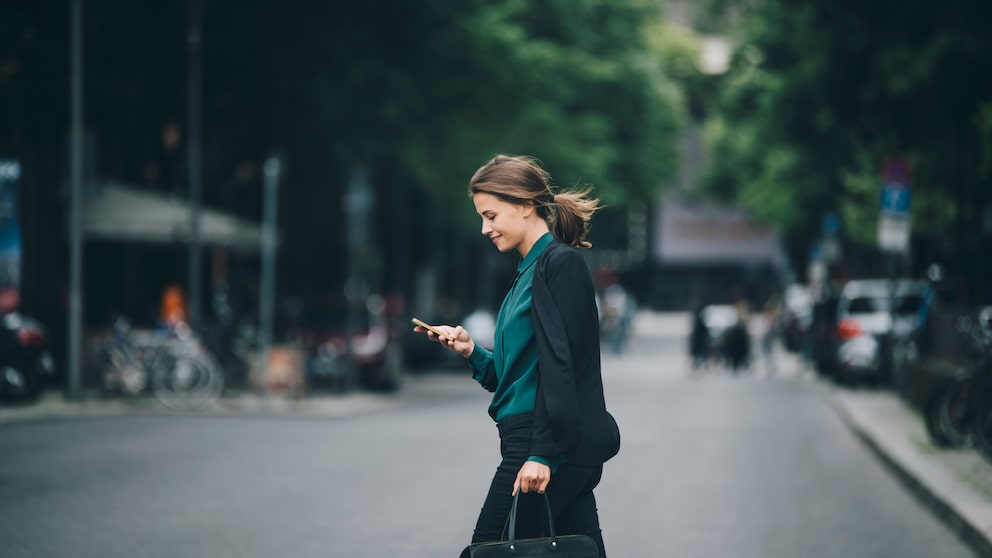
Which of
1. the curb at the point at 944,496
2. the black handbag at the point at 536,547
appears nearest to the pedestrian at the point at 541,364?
the black handbag at the point at 536,547

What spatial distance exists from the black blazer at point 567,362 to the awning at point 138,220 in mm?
16808

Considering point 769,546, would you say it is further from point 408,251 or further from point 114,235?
point 408,251

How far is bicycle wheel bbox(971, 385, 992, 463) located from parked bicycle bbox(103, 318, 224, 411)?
10.1 meters

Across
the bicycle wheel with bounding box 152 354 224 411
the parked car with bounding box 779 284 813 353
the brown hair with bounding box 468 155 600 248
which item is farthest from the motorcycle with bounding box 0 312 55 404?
the parked car with bounding box 779 284 813 353

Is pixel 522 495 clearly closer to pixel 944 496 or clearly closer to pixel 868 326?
pixel 944 496

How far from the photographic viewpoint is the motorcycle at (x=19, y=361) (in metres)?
17.7

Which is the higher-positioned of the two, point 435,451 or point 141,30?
point 141,30

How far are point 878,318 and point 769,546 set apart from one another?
55.8 ft

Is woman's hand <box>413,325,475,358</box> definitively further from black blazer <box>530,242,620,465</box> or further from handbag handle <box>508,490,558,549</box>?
handbag handle <box>508,490,558,549</box>

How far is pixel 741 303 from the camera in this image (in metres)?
30.4

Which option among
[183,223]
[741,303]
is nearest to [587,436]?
[183,223]

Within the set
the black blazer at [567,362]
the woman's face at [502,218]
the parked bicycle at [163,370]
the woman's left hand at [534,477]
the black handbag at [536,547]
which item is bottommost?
the parked bicycle at [163,370]

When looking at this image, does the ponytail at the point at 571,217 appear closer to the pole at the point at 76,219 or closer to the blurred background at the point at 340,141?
the blurred background at the point at 340,141

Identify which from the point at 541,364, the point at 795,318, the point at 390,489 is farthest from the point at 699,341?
the point at 541,364
